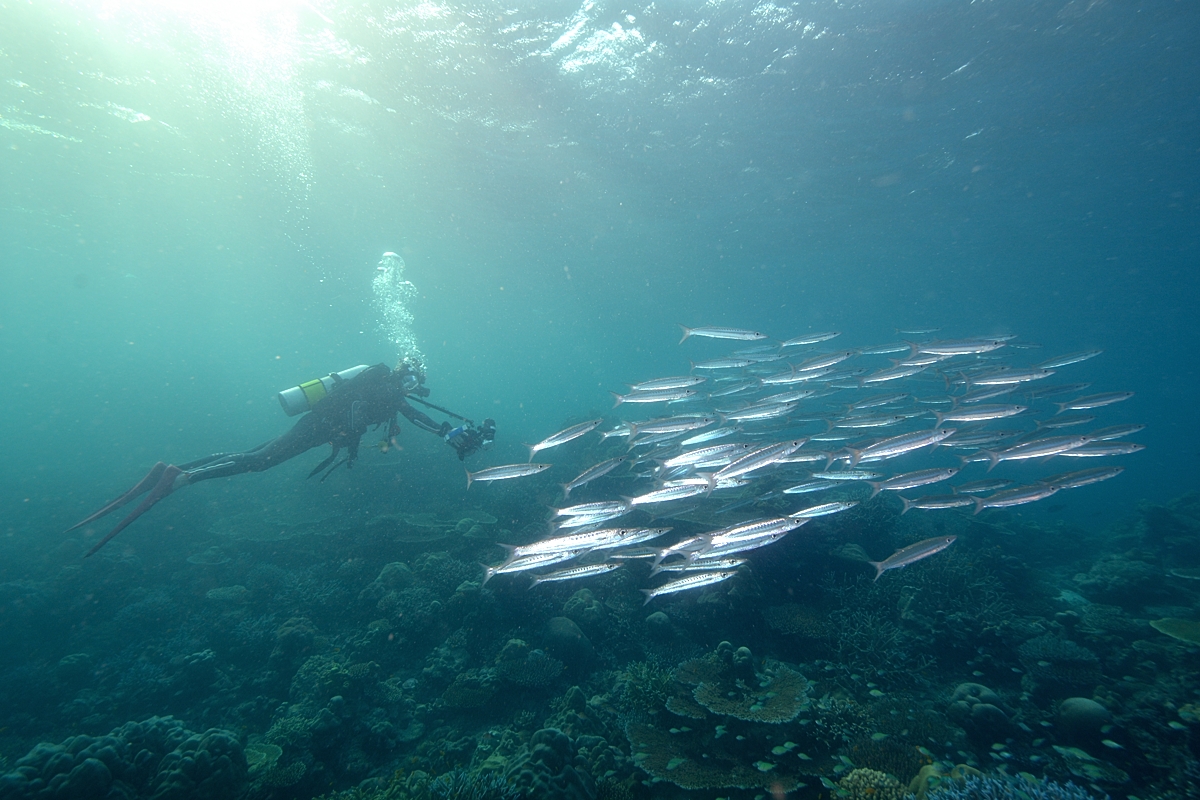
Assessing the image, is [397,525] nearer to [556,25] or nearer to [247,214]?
[556,25]

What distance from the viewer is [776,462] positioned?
21.3ft

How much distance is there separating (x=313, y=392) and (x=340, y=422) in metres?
0.78

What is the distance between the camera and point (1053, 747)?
5023mm

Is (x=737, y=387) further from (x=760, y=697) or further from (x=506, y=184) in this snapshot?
(x=506, y=184)

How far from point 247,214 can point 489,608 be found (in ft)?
112

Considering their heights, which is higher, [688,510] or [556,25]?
[556,25]

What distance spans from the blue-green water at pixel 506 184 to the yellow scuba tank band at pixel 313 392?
3.76 metres

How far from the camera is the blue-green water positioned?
8.89 m

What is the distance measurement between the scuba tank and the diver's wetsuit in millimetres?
132

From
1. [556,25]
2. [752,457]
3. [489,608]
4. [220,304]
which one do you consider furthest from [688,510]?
[220,304]

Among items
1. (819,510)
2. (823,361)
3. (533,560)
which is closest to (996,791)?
(819,510)

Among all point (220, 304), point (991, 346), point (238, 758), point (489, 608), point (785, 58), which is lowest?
point (489, 608)

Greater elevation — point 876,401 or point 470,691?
point 876,401

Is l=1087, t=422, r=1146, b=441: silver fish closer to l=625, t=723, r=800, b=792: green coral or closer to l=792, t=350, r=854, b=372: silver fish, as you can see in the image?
l=792, t=350, r=854, b=372: silver fish
